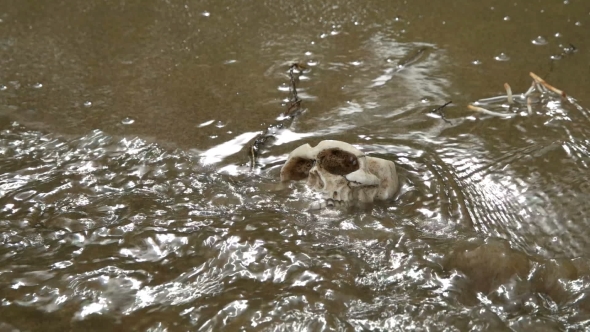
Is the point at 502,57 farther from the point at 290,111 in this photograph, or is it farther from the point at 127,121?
the point at 127,121

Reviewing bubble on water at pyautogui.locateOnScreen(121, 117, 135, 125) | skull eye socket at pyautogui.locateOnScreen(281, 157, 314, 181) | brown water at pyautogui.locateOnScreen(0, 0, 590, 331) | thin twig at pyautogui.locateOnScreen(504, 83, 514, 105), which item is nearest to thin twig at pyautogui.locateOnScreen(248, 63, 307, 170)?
brown water at pyautogui.locateOnScreen(0, 0, 590, 331)

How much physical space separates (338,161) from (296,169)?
13 centimetres

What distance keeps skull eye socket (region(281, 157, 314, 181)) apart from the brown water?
0.06m

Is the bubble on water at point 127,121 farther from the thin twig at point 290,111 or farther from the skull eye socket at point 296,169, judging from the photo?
the skull eye socket at point 296,169

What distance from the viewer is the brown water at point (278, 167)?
1427mm

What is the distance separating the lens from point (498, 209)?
5.83 ft

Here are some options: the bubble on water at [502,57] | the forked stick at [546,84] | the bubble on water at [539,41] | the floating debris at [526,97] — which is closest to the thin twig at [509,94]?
the floating debris at [526,97]

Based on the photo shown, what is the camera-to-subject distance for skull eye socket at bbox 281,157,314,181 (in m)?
1.83

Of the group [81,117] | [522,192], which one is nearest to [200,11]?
[81,117]

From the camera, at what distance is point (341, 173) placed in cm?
181

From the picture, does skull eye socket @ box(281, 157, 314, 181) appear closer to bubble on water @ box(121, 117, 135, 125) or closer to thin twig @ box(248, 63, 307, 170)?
thin twig @ box(248, 63, 307, 170)

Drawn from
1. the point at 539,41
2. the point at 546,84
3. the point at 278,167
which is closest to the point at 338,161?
the point at 278,167

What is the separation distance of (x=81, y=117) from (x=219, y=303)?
118cm

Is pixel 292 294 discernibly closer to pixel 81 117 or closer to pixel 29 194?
pixel 29 194
